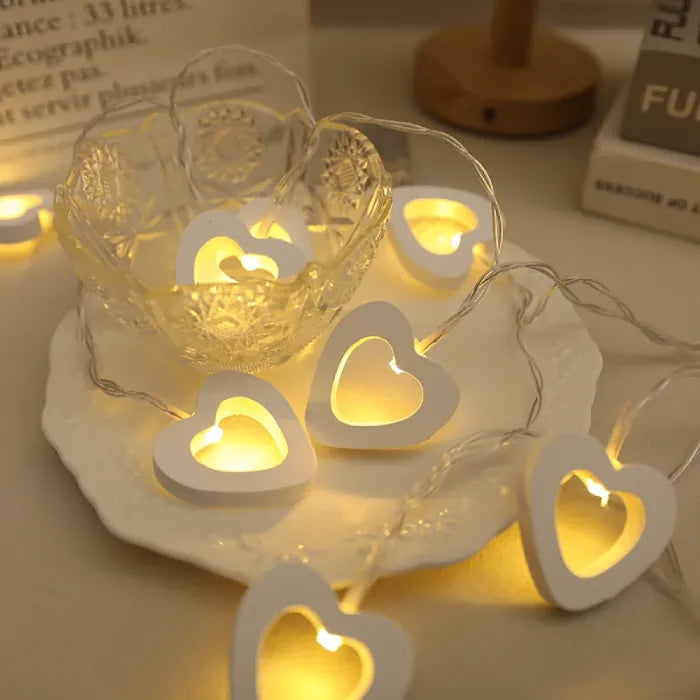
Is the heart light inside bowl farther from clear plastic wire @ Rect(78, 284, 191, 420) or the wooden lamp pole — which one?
the wooden lamp pole

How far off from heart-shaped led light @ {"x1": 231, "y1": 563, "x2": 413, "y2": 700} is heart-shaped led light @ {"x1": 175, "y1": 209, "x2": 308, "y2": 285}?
0.81 feet

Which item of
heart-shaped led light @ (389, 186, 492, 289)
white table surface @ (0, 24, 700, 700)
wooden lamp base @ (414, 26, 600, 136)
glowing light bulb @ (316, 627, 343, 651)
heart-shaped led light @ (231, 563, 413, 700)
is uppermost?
wooden lamp base @ (414, 26, 600, 136)

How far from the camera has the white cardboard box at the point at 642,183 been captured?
2.22 feet

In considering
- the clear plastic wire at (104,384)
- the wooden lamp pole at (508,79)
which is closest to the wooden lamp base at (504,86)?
the wooden lamp pole at (508,79)

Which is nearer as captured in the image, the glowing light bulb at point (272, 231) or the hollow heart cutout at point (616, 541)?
the hollow heart cutout at point (616, 541)

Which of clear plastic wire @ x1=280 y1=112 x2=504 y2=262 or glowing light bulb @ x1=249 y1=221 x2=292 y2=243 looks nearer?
clear plastic wire @ x1=280 y1=112 x2=504 y2=262

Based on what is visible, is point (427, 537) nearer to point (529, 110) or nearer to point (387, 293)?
point (387, 293)

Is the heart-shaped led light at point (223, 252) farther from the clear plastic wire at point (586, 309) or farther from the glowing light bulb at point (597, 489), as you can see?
the glowing light bulb at point (597, 489)

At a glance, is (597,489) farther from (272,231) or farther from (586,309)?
(272,231)

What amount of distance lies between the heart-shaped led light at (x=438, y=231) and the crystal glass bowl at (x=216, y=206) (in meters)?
0.05

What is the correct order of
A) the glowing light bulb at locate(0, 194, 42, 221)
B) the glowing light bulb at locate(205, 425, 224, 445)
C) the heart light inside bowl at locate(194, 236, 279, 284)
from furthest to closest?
the glowing light bulb at locate(0, 194, 42, 221)
the heart light inside bowl at locate(194, 236, 279, 284)
the glowing light bulb at locate(205, 425, 224, 445)

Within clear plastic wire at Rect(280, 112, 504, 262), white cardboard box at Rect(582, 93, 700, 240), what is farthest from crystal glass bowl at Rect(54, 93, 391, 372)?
white cardboard box at Rect(582, 93, 700, 240)

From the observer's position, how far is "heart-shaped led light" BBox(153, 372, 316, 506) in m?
0.45

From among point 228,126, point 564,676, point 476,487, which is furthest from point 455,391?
point 228,126
